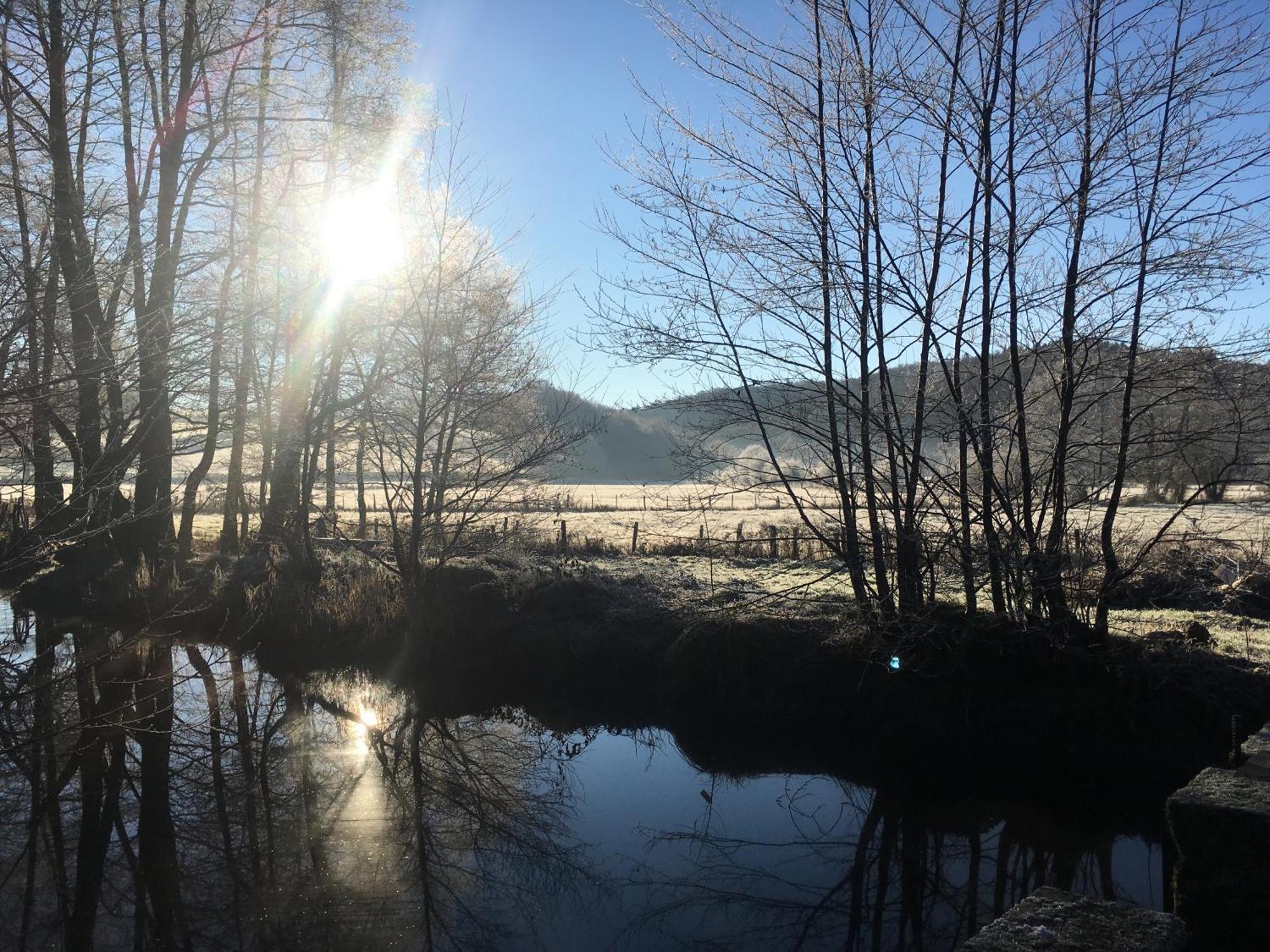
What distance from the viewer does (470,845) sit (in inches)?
267

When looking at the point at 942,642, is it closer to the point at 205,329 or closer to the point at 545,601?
the point at 545,601

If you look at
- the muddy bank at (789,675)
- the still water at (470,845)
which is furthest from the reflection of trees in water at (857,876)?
the muddy bank at (789,675)

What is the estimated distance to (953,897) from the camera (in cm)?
597

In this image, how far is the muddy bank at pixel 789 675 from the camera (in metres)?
7.63

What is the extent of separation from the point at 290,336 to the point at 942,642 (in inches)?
546

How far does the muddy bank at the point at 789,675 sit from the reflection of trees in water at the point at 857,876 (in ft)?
2.39

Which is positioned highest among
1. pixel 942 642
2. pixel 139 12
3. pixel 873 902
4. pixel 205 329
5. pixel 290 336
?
pixel 139 12

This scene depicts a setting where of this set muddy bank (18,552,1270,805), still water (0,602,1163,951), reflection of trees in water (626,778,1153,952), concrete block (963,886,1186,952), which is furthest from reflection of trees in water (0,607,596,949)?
concrete block (963,886,1186,952)

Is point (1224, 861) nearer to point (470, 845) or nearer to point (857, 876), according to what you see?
point (857, 876)

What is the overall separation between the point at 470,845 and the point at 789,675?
144 inches

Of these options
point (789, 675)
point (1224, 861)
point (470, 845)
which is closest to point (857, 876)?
point (470, 845)

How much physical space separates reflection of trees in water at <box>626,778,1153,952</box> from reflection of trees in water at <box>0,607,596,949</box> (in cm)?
77

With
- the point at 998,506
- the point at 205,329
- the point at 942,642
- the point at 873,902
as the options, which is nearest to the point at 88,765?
the point at 205,329

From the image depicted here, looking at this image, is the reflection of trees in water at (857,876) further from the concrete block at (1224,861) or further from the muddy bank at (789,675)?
the concrete block at (1224,861)
